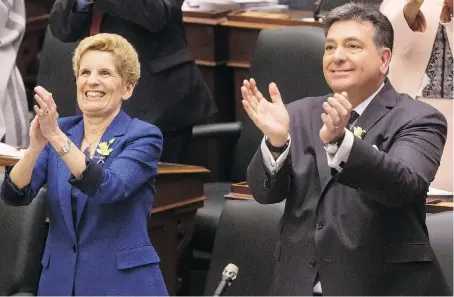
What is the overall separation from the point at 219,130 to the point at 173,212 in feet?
1.87

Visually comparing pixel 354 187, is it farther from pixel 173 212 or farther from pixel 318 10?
pixel 318 10

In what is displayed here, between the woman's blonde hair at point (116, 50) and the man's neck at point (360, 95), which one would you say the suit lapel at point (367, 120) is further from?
the woman's blonde hair at point (116, 50)

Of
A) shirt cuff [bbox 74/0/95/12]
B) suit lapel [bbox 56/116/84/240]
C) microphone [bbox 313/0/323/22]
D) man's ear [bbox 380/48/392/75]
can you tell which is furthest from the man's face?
microphone [bbox 313/0/323/22]

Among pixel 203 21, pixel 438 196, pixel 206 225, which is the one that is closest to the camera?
pixel 438 196

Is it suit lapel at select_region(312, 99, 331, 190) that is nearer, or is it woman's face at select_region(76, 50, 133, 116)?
suit lapel at select_region(312, 99, 331, 190)

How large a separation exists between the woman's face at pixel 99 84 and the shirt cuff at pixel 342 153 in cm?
50

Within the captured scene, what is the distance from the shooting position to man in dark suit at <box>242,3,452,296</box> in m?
1.99

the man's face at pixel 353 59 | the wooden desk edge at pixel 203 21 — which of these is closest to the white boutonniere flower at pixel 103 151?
the man's face at pixel 353 59

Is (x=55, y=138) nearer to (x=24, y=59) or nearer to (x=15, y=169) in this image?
(x=15, y=169)

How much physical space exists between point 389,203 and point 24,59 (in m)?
2.52

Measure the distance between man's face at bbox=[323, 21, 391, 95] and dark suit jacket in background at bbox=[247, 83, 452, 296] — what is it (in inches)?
1.9

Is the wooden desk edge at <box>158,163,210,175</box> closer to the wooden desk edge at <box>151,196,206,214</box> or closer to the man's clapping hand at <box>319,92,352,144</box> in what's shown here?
the wooden desk edge at <box>151,196,206,214</box>

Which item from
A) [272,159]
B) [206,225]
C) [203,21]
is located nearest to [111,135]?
[272,159]

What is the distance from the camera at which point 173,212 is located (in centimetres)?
296
